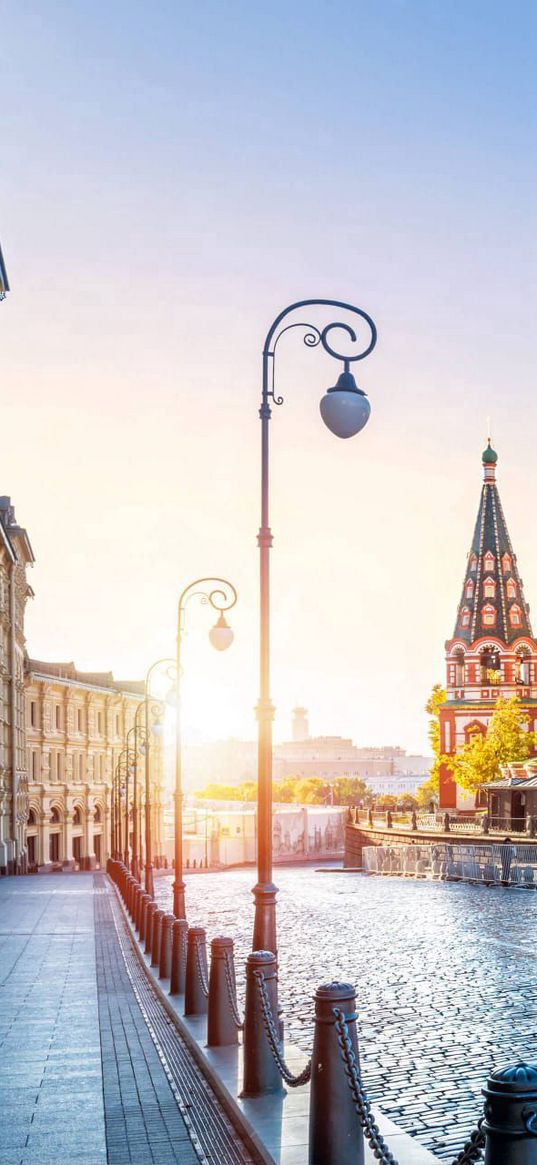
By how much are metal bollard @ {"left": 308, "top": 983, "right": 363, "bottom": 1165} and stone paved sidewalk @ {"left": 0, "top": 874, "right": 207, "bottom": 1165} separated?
131 cm

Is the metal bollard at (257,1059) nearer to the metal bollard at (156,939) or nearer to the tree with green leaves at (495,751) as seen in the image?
the metal bollard at (156,939)

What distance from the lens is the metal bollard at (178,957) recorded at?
14109 mm

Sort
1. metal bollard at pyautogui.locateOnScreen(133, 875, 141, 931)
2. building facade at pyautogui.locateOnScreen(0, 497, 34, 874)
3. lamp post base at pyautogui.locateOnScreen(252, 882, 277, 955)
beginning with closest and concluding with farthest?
lamp post base at pyautogui.locateOnScreen(252, 882, 277, 955) < metal bollard at pyautogui.locateOnScreen(133, 875, 141, 931) < building facade at pyautogui.locateOnScreen(0, 497, 34, 874)

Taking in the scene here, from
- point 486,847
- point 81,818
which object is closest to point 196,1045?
point 486,847

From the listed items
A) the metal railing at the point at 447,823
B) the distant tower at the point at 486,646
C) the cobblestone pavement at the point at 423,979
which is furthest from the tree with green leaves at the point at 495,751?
the cobblestone pavement at the point at 423,979

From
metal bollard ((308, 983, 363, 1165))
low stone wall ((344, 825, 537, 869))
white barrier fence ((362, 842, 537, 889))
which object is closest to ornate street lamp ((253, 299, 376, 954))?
metal bollard ((308, 983, 363, 1165))

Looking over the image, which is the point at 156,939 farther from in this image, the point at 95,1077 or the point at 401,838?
the point at 401,838

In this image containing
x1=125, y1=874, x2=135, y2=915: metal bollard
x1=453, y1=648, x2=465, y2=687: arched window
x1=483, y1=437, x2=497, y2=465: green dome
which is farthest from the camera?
x1=483, y1=437, x2=497, y2=465: green dome

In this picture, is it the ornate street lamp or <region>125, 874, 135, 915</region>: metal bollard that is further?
<region>125, 874, 135, 915</region>: metal bollard

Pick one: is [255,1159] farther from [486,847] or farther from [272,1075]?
[486,847]

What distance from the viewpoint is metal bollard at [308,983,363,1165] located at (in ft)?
20.8

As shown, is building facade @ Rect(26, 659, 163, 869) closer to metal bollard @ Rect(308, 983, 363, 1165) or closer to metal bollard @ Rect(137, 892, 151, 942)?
metal bollard @ Rect(137, 892, 151, 942)

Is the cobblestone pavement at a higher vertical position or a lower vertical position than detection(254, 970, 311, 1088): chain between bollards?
lower

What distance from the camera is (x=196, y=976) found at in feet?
40.4
